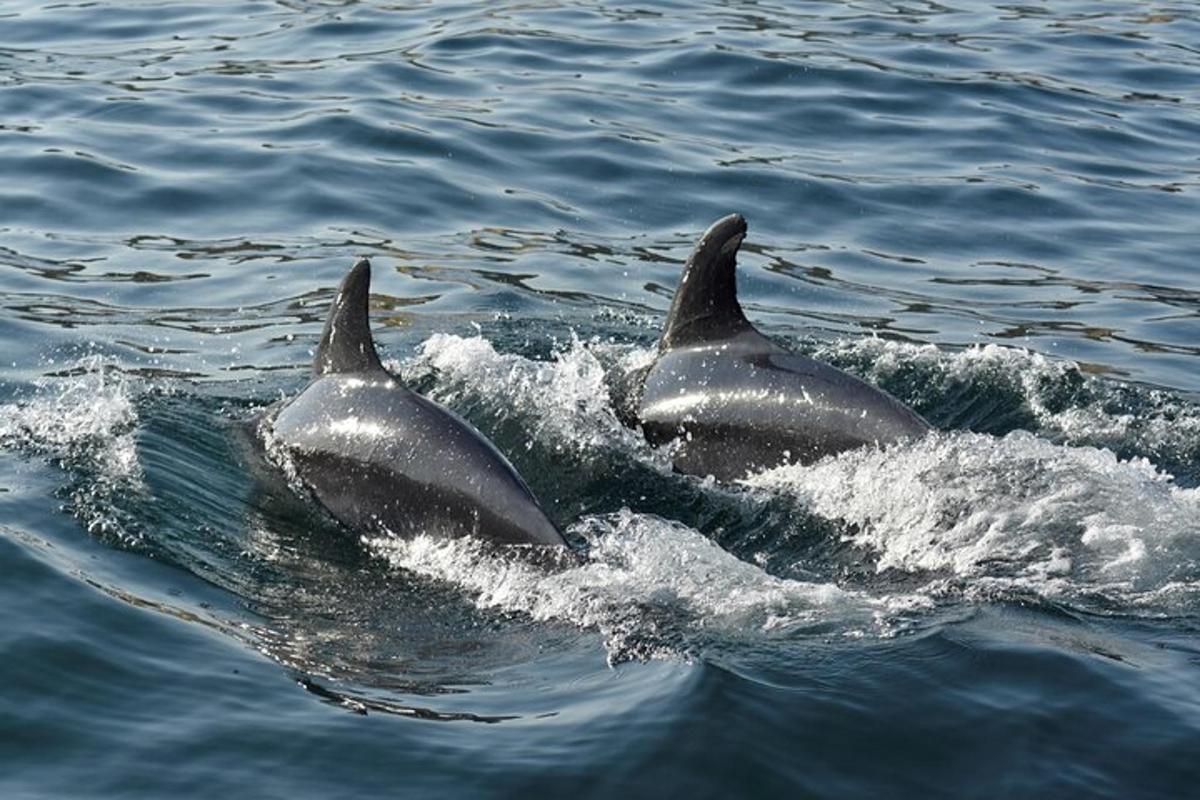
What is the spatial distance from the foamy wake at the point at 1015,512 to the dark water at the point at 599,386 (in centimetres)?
3

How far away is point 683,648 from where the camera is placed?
7457 millimetres

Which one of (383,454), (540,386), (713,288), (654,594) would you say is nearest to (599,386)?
(540,386)

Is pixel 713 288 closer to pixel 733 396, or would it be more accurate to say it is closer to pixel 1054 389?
pixel 733 396

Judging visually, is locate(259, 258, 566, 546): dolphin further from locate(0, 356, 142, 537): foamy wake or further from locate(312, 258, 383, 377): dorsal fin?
locate(0, 356, 142, 537): foamy wake

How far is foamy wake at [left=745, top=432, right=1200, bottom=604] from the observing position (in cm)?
843

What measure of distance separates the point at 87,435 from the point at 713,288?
3.27 meters

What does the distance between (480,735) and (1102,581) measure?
2.88 meters

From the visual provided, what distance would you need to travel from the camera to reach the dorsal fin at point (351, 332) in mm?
9500

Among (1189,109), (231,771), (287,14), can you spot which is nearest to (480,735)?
(231,771)

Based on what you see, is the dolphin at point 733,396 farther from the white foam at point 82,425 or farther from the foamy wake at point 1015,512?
the white foam at point 82,425

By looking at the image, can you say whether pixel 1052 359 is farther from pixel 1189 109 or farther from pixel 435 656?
→ pixel 1189 109

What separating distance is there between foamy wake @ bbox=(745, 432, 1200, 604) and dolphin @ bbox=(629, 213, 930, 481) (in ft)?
0.50

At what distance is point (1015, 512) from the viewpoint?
357 inches

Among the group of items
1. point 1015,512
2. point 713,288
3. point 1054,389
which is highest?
point 713,288
